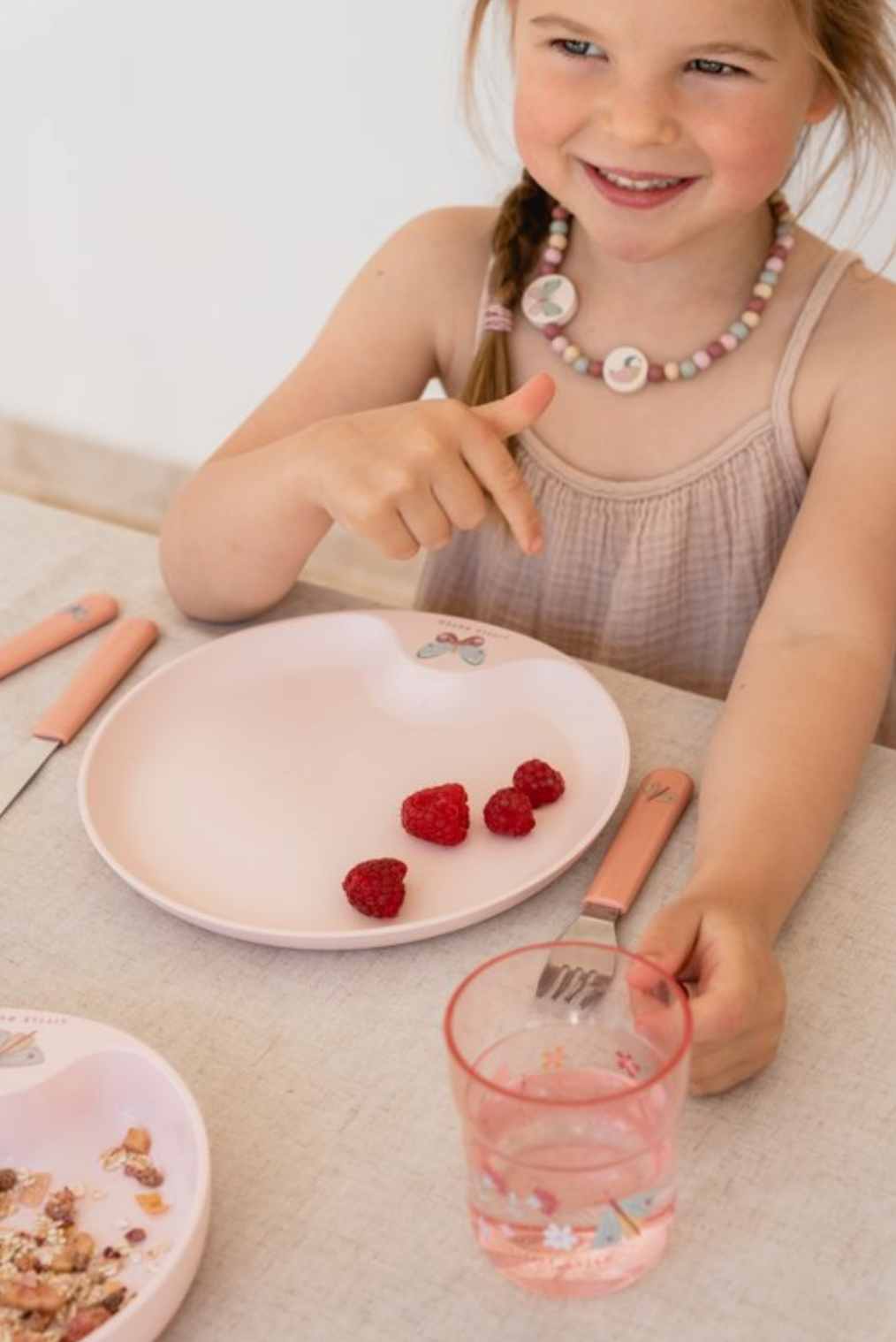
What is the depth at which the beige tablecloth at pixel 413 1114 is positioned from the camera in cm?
59

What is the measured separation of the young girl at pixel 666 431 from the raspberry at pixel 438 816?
12 cm

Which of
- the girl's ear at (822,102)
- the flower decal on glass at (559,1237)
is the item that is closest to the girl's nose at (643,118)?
the girl's ear at (822,102)

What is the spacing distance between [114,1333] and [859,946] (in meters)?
0.38

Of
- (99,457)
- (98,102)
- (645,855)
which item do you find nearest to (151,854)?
(645,855)

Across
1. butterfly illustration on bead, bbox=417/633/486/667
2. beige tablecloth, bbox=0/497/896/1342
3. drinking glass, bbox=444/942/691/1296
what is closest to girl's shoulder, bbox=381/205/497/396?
butterfly illustration on bead, bbox=417/633/486/667

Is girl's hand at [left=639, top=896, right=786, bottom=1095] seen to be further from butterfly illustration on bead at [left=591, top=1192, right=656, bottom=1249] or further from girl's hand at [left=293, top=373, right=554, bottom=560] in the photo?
girl's hand at [left=293, top=373, right=554, bottom=560]

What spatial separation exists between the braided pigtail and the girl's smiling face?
0.14 meters

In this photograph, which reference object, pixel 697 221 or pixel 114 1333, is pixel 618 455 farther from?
pixel 114 1333

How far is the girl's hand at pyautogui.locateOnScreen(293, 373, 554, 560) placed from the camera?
87 centimetres

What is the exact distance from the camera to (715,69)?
0.93 meters

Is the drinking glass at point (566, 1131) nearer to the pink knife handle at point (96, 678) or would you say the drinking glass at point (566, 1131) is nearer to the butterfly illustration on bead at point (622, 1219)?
the butterfly illustration on bead at point (622, 1219)

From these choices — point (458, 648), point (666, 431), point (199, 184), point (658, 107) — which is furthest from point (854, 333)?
point (199, 184)

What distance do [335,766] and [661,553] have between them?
39cm

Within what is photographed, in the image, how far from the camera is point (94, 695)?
0.93 metres
